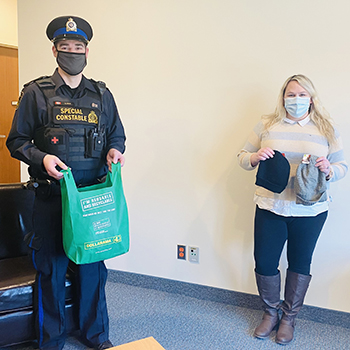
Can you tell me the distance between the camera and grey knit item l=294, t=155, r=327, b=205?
190 centimetres

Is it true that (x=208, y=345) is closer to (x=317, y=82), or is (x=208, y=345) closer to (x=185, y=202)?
(x=185, y=202)

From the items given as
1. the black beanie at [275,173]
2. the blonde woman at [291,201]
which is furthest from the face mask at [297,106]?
the black beanie at [275,173]

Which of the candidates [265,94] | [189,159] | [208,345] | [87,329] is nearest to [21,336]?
[87,329]

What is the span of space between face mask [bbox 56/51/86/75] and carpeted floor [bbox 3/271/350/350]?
56.2 inches

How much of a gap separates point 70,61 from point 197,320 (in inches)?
65.6

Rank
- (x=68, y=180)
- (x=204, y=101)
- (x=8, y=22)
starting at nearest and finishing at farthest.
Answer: (x=68, y=180) → (x=204, y=101) → (x=8, y=22)

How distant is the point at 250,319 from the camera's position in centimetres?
232

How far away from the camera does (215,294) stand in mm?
2570

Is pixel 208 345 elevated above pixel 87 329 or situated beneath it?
situated beneath

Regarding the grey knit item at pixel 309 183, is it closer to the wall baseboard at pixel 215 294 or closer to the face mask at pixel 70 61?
the wall baseboard at pixel 215 294

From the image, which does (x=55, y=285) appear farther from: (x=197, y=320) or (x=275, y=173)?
(x=275, y=173)

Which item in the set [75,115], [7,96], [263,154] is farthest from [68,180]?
[7,96]

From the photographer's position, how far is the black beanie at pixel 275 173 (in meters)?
1.92

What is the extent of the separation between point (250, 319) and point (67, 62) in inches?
72.3
